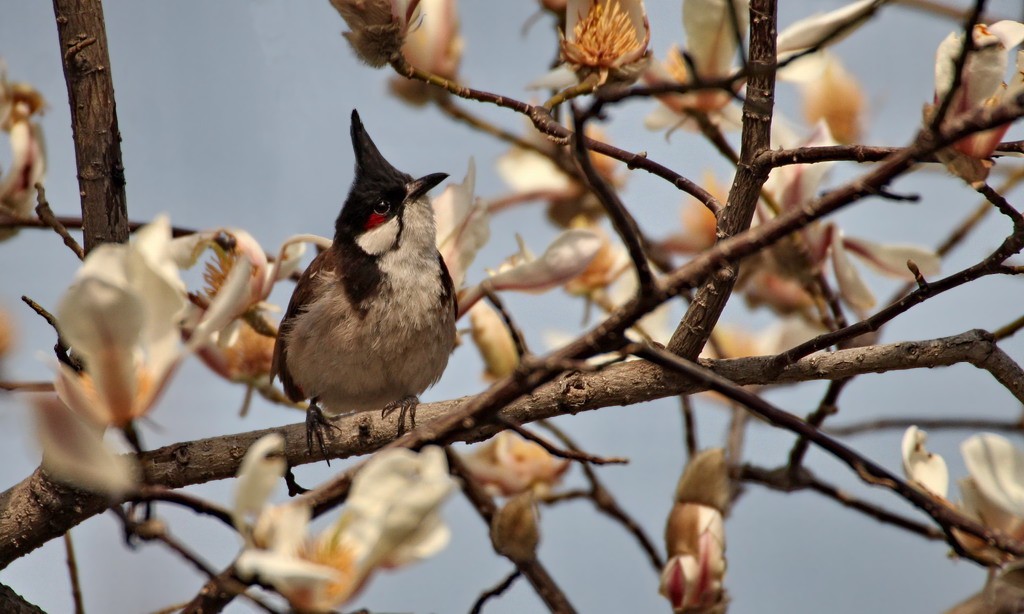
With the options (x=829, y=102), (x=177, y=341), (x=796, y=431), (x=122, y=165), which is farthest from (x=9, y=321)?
(x=829, y=102)

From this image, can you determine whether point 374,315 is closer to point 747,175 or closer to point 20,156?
point 20,156

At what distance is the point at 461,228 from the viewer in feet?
8.83

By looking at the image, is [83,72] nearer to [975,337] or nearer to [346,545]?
[346,545]

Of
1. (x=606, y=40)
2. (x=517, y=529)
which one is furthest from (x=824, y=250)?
(x=517, y=529)

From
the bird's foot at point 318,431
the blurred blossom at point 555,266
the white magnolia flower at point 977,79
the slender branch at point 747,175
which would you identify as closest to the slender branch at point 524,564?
the bird's foot at point 318,431

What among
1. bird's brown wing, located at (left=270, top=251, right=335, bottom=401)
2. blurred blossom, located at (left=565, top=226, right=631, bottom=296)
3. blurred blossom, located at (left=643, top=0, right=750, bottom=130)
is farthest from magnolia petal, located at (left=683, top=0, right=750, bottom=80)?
bird's brown wing, located at (left=270, top=251, right=335, bottom=401)

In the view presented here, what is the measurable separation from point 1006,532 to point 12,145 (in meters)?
2.27

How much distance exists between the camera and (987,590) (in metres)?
1.58

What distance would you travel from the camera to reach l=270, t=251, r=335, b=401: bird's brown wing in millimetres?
3539

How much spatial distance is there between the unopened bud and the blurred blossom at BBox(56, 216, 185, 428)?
1139 millimetres

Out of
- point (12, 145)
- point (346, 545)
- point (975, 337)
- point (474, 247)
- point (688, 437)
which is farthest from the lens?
point (688, 437)

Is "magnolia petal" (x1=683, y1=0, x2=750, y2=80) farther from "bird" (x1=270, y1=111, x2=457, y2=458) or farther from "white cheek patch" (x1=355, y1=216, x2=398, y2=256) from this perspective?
"white cheek patch" (x1=355, y1=216, x2=398, y2=256)

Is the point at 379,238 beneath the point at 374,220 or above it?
beneath

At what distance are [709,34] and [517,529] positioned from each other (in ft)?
4.04
